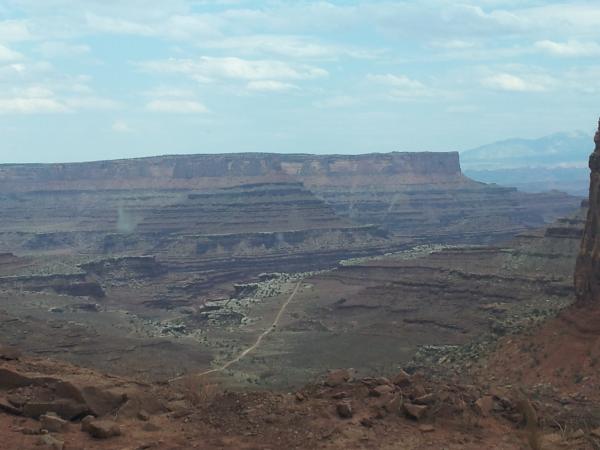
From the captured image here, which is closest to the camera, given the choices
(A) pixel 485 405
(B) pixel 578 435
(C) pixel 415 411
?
(B) pixel 578 435

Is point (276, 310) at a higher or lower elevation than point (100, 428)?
lower

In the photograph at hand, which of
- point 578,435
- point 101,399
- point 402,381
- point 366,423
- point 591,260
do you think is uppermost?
point 591,260

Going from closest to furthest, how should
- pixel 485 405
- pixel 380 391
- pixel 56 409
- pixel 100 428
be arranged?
pixel 100 428
pixel 56 409
pixel 380 391
pixel 485 405

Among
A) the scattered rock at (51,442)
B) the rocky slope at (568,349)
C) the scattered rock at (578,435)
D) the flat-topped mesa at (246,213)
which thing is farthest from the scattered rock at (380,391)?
the flat-topped mesa at (246,213)

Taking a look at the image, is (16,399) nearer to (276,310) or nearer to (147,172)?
(276,310)

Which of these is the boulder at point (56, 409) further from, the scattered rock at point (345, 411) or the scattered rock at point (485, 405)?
the scattered rock at point (485, 405)

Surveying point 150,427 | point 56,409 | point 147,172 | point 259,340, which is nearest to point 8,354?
point 56,409

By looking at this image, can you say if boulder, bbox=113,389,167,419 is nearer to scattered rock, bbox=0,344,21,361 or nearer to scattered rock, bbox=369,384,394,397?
scattered rock, bbox=0,344,21,361
